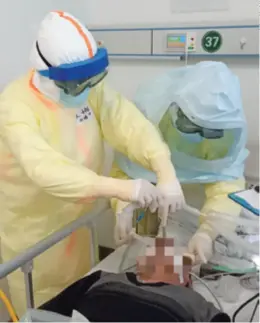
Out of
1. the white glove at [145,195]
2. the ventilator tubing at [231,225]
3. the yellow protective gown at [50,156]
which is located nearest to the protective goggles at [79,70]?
the yellow protective gown at [50,156]

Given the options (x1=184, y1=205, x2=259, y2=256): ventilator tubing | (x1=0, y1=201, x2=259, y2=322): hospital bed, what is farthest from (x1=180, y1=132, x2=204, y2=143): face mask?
(x1=0, y1=201, x2=259, y2=322): hospital bed

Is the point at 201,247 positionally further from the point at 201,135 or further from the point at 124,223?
the point at 201,135

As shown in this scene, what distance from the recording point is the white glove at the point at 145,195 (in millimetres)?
1278

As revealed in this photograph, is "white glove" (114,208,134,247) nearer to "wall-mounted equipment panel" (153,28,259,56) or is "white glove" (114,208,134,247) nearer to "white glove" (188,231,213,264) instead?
"white glove" (188,231,213,264)

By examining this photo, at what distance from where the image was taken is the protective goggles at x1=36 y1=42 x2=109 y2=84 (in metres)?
1.35

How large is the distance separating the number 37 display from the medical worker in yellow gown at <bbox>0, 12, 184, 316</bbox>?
0.51 meters

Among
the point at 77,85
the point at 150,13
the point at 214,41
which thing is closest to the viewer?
the point at 77,85

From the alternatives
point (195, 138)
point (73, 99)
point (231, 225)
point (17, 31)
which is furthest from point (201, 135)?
point (17, 31)

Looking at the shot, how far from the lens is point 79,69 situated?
135cm

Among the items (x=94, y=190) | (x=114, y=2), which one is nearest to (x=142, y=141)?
(x=94, y=190)

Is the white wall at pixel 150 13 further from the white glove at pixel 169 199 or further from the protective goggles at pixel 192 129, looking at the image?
the white glove at pixel 169 199

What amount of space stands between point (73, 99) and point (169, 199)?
0.44 m

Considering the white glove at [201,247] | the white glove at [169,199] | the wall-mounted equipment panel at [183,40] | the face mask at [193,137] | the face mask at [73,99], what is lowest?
the white glove at [201,247]

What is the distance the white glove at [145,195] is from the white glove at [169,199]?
1.3 inches
